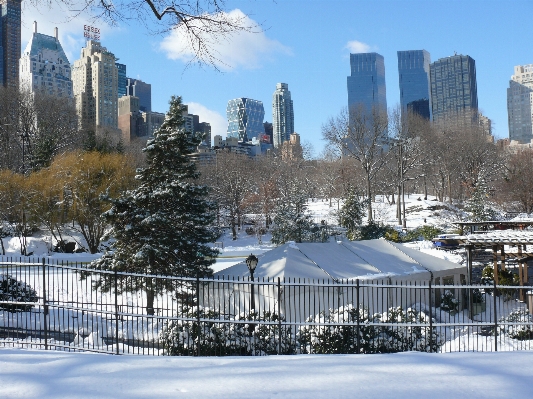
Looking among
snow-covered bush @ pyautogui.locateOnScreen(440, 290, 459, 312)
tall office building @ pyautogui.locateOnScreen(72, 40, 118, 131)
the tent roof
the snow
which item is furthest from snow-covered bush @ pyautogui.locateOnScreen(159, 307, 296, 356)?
tall office building @ pyautogui.locateOnScreen(72, 40, 118, 131)

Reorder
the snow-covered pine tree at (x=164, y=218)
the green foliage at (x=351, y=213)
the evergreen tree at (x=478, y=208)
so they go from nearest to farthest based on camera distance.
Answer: the snow-covered pine tree at (x=164, y=218)
the evergreen tree at (x=478, y=208)
the green foliage at (x=351, y=213)

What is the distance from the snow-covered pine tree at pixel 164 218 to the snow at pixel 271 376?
11.0m

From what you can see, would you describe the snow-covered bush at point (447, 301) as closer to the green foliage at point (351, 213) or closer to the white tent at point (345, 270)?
the white tent at point (345, 270)

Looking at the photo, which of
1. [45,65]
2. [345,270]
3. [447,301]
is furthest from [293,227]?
[45,65]

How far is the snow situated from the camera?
556 cm

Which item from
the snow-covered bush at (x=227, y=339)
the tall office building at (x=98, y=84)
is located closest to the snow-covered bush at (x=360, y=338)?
the snow-covered bush at (x=227, y=339)

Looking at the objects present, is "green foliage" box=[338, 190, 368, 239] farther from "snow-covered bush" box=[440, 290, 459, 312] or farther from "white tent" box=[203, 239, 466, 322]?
"snow-covered bush" box=[440, 290, 459, 312]

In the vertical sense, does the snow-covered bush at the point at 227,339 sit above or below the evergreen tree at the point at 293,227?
below

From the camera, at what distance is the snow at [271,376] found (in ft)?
18.2

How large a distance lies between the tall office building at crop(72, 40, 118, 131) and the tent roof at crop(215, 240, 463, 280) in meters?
165

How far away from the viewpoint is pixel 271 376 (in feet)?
20.0

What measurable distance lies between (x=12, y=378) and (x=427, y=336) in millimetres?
8979

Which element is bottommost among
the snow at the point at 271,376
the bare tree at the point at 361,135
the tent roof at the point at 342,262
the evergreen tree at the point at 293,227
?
the snow at the point at 271,376

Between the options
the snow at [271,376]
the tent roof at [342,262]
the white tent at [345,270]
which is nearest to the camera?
the snow at [271,376]
